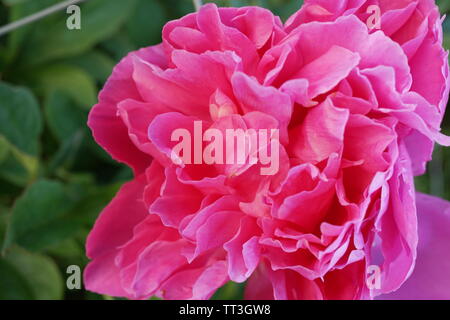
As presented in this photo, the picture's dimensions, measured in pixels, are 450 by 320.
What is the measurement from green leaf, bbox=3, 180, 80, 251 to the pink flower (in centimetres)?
12

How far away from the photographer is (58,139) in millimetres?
548

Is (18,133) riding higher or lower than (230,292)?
higher

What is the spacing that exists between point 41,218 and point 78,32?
169 mm

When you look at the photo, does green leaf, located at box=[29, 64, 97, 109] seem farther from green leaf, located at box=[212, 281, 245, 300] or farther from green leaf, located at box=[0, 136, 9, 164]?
green leaf, located at box=[212, 281, 245, 300]

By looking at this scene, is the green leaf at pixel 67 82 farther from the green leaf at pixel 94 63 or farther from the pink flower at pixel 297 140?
the pink flower at pixel 297 140

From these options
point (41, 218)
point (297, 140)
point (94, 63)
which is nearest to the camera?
point (297, 140)

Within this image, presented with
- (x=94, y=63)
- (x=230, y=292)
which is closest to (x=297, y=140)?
(x=230, y=292)

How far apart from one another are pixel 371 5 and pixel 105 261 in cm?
21

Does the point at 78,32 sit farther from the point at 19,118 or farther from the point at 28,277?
the point at 28,277

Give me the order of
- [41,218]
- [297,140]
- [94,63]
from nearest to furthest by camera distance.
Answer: [297,140] → [41,218] → [94,63]

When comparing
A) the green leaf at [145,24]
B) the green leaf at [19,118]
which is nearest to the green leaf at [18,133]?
the green leaf at [19,118]

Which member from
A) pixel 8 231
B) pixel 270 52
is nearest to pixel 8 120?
pixel 8 231

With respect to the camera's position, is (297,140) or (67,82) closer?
(297,140)

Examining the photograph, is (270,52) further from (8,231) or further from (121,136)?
(8,231)
